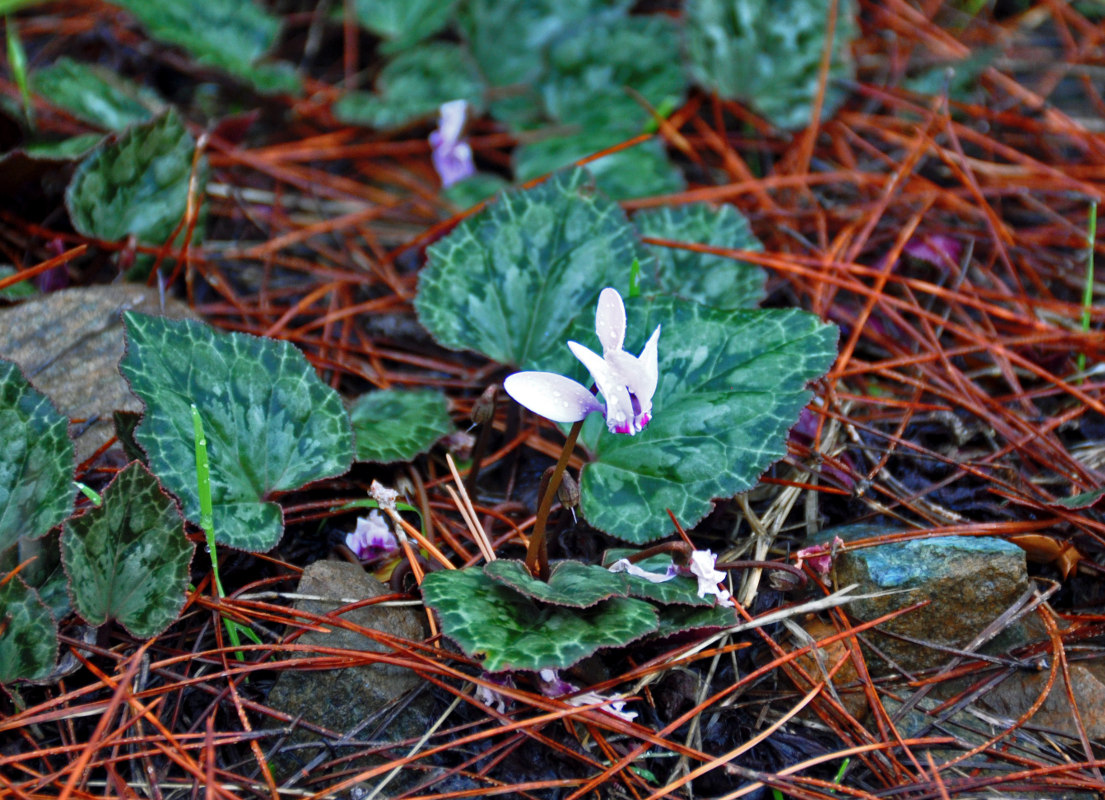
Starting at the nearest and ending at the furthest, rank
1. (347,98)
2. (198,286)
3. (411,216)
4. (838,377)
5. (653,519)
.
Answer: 1. (653,519)
2. (838,377)
3. (198,286)
4. (411,216)
5. (347,98)

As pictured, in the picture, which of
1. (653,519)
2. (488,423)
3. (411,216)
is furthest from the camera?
(411,216)

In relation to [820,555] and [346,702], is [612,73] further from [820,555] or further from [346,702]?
[346,702]

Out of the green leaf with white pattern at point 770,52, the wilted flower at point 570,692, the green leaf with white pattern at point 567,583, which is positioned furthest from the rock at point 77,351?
the green leaf with white pattern at point 770,52

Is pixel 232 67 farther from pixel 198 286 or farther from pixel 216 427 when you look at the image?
pixel 216 427

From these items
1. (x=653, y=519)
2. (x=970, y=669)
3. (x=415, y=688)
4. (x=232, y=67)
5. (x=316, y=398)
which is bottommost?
(x=970, y=669)

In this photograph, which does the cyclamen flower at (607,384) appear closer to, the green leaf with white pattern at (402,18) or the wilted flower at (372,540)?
the wilted flower at (372,540)

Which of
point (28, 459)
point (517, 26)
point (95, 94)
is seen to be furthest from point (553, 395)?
point (517, 26)

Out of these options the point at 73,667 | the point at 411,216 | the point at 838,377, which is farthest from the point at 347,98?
the point at 73,667
